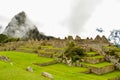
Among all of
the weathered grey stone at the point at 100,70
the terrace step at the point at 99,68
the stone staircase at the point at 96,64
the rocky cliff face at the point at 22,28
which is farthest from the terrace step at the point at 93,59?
the rocky cliff face at the point at 22,28

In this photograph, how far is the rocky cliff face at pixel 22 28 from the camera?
392 ft

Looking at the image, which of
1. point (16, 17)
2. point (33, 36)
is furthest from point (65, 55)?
point (16, 17)

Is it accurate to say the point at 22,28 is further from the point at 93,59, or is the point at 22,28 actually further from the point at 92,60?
the point at 93,59

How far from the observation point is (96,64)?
43812mm

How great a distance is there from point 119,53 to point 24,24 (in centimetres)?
8075

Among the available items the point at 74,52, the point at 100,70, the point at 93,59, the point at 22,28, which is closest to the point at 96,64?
the point at 93,59

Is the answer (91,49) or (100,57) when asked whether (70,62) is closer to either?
(100,57)

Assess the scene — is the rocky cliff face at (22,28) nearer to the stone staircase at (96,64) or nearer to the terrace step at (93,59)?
the stone staircase at (96,64)

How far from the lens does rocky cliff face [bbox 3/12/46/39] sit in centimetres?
11944

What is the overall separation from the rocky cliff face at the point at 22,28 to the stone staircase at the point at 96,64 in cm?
7260

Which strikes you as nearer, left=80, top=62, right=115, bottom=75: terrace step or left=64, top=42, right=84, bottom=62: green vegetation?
left=80, top=62, right=115, bottom=75: terrace step

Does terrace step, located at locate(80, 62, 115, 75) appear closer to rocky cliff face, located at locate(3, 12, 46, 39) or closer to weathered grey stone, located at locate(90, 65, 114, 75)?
weathered grey stone, located at locate(90, 65, 114, 75)

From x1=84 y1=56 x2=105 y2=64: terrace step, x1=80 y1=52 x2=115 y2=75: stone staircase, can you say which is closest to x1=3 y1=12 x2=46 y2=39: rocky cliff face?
x1=80 y1=52 x2=115 y2=75: stone staircase

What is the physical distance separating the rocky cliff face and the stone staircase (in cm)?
7260
